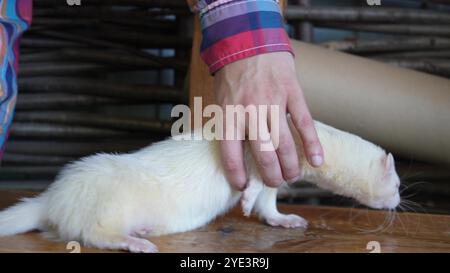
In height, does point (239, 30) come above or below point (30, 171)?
above

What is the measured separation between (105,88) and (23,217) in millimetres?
942

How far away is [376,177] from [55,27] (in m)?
1.24

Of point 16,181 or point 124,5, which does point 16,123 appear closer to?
point 16,181

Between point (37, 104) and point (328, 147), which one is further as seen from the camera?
point (37, 104)

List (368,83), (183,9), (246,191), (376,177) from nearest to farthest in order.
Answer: (246,191) → (376,177) → (368,83) → (183,9)

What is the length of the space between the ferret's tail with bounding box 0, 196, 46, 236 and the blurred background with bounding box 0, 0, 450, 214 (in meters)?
0.87

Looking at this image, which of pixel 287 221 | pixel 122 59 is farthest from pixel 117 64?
pixel 287 221

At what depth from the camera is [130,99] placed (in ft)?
5.99

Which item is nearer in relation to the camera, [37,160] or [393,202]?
[393,202]

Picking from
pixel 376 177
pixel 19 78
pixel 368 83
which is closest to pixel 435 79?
pixel 368 83

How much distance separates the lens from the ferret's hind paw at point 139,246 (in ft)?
2.63

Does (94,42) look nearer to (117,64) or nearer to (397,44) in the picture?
(117,64)

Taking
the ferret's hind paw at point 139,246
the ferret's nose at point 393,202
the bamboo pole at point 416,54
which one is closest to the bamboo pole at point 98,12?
the bamboo pole at point 416,54

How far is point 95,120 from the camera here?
70.4 inches
